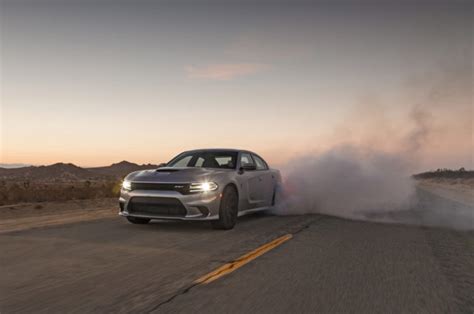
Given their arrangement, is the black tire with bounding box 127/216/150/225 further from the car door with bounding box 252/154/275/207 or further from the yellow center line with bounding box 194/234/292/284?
the yellow center line with bounding box 194/234/292/284

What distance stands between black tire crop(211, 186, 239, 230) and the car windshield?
0.91m

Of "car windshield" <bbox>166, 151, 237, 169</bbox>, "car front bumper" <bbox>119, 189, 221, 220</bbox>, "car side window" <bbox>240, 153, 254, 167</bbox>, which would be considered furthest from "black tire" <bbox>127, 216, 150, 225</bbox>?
"car side window" <bbox>240, 153, 254, 167</bbox>

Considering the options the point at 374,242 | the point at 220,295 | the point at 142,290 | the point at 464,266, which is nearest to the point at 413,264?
the point at 464,266

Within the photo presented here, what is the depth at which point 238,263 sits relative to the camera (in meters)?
5.96

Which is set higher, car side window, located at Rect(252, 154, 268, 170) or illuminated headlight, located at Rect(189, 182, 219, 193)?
car side window, located at Rect(252, 154, 268, 170)

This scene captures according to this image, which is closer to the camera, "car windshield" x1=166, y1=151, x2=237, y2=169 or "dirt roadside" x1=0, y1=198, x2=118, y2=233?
"dirt roadside" x1=0, y1=198, x2=118, y2=233

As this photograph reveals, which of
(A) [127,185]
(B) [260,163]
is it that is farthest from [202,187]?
(B) [260,163]

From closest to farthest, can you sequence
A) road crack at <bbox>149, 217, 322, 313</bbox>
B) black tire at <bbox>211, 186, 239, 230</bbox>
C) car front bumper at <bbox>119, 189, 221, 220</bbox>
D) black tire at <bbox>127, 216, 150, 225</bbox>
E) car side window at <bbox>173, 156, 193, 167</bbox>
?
1. road crack at <bbox>149, 217, 322, 313</bbox>
2. car front bumper at <bbox>119, 189, 221, 220</bbox>
3. black tire at <bbox>211, 186, 239, 230</bbox>
4. black tire at <bbox>127, 216, 150, 225</bbox>
5. car side window at <bbox>173, 156, 193, 167</bbox>

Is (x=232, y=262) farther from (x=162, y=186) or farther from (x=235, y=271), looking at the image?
(x=162, y=186)

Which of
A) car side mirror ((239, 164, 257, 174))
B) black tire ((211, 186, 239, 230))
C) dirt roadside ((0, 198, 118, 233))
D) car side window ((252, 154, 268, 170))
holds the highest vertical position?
car side window ((252, 154, 268, 170))

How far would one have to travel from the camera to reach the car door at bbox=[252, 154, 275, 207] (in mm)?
11635

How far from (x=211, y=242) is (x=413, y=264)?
3.18m

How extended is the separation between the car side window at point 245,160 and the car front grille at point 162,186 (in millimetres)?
2100

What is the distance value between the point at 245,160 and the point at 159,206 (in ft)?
9.86
